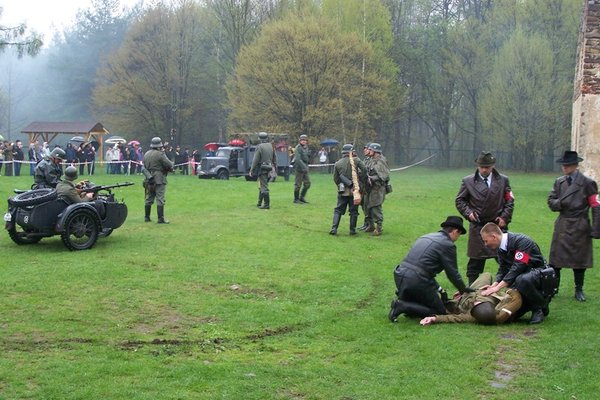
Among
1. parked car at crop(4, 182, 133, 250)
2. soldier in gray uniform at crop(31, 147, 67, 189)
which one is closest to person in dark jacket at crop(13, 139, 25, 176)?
soldier in gray uniform at crop(31, 147, 67, 189)

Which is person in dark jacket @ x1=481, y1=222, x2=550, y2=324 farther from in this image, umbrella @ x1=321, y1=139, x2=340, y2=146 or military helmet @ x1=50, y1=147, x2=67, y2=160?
umbrella @ x1=321, y1=139, x2=340, y2=146

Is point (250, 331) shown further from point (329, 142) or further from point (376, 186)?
point (329, 142)

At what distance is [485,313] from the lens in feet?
29.9

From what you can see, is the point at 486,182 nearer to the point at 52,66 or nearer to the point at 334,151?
the point at 334,151

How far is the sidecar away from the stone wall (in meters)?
17.3

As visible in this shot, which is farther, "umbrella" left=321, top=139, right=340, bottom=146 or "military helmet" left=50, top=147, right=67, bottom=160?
"umbrella" left=321, top=139, right=340, bottom=146

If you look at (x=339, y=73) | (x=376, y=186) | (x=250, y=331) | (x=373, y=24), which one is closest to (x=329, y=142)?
(x=339, y=73)

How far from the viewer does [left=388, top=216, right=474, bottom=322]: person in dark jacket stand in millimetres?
9156

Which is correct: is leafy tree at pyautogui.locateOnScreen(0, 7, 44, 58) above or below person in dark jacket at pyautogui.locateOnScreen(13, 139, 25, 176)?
above

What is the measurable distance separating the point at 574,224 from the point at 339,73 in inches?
1407

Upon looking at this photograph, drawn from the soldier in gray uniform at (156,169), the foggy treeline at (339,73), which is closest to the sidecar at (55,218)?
the soldier in gray uniform at (156,169)

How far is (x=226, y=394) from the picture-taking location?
6.60m

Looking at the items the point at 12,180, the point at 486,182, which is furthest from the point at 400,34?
the point at 486,182

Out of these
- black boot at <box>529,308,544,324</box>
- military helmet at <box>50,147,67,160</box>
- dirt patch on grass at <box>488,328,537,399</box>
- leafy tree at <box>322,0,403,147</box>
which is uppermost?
leafy tree at <box>322,0,403,147</box>
